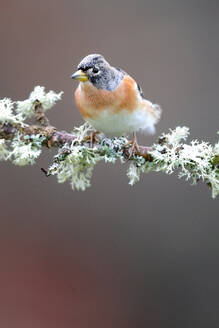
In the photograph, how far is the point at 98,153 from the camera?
1.92 m

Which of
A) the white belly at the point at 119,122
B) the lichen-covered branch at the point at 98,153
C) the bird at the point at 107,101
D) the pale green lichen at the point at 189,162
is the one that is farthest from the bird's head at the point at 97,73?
the pale green lichen at the point at 189,162

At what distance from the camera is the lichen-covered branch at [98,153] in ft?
5.95

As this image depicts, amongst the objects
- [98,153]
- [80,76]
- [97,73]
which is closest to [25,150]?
[98,153]

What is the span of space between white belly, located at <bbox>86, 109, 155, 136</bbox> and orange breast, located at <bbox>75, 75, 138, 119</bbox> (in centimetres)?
2

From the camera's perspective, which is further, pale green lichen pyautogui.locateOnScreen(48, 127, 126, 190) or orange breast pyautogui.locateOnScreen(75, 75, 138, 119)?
orange breast pyautogui.locateOnScreen(75, 75, 138, 119)

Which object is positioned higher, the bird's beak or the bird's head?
the bird's head

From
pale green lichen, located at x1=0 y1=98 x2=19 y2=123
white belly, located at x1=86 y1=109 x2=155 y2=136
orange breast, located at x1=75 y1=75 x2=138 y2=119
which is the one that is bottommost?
pale green lichen, located at x1=0 y1=98 x2=19 y2=123

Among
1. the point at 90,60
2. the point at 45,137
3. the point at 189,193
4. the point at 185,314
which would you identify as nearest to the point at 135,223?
the point at 189,193

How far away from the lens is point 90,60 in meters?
2.34

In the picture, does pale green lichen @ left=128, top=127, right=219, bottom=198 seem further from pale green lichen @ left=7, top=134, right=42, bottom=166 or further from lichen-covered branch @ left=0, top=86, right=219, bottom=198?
pale green lichen @ left=7, top=134, right=42, bottom=166

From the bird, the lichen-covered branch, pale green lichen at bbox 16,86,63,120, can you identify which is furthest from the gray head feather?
the lichen-covered branch

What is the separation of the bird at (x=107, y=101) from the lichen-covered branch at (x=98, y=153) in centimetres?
37

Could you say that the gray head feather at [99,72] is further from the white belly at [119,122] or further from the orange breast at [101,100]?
the white belly at [119,122]

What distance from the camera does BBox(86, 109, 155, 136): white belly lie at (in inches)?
94.9
